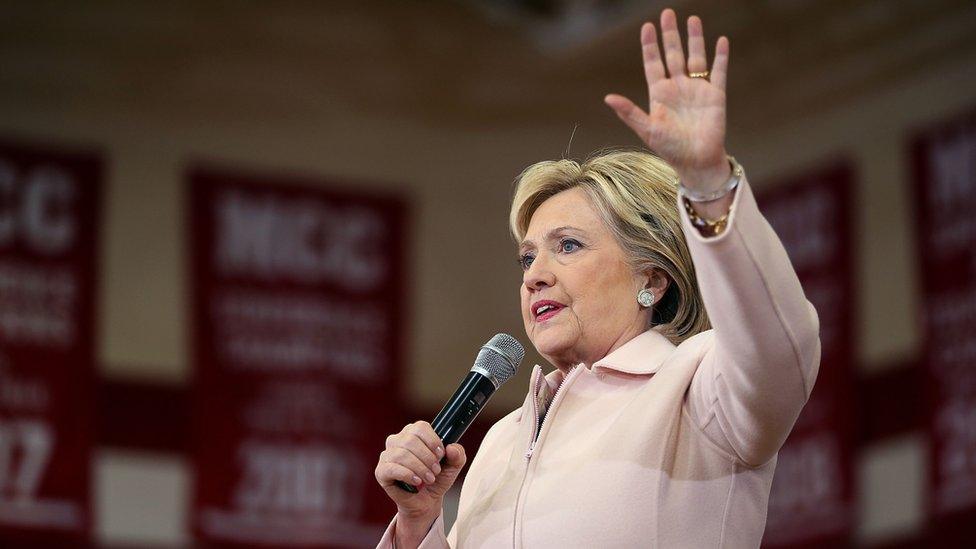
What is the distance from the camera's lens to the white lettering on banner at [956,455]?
626cm

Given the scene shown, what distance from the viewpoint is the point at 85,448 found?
22.9ft

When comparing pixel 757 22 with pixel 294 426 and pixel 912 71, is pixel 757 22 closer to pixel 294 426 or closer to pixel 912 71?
pixel 912 71

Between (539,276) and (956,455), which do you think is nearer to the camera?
(539,276)

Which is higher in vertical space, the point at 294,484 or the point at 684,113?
the point at 684,113

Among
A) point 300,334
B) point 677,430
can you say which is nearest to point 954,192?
point 300,334

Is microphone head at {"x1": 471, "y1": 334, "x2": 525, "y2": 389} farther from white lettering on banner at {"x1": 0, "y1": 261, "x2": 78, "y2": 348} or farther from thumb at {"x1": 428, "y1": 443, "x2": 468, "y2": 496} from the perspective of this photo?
white lettering on banner at {"x1": 0, "y1": 261, "x2": 78, "y2": 348}

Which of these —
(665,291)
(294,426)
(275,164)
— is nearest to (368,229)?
(275,164)

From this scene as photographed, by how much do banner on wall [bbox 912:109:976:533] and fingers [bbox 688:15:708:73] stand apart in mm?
4696

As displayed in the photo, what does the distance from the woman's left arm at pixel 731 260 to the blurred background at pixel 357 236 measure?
4.65 meters

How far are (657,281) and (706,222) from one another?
0.49m

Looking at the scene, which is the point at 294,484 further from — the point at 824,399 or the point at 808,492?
the point at 824,399

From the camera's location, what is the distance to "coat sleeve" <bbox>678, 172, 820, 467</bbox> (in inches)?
73.5

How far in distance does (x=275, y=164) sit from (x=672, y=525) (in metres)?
6.31

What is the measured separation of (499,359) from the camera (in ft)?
7.50
